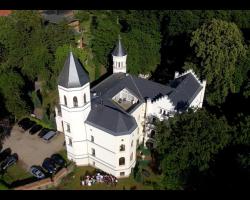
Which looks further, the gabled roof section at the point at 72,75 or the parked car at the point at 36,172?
the parked car at the point at 36,172

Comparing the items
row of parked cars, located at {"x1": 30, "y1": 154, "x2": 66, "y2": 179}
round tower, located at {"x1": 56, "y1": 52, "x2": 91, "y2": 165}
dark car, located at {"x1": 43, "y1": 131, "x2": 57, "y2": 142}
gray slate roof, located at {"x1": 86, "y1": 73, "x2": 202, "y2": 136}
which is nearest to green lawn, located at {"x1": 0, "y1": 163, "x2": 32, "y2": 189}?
row of parked cars, located at {"x1": 30, "y1": 154, "x2": 66, "y2": 179}

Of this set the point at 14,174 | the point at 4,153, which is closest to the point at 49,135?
the point at 4,153

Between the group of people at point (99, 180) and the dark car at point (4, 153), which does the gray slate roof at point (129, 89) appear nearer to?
the group of people at point (99, 180)

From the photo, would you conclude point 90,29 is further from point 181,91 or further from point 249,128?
point 249,128

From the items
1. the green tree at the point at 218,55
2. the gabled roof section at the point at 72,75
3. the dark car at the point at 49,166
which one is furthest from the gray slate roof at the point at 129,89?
the dark car at the point at 49,166

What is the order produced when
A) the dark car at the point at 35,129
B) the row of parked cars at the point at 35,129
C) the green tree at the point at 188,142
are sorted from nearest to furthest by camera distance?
1. the green tree at the point at 188,142
2. the row of parked cars at the point at 35,129
3. the dark car at the point at 35,129

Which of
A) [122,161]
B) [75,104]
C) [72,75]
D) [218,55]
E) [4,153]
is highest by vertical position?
[72,75]

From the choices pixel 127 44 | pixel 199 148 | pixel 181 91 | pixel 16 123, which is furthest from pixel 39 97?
pixel 199 148

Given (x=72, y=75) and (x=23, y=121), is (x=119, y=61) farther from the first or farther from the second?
(x=23, y=121)
